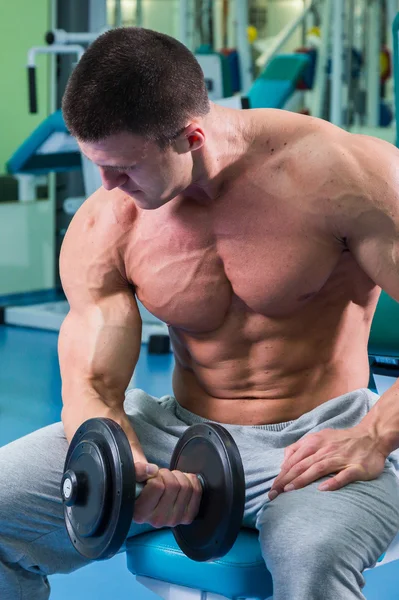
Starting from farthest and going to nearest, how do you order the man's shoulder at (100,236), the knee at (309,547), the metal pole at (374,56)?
the metal pole at (374,56)
the man's shoulder at (100,236)
the knee at (309,547)

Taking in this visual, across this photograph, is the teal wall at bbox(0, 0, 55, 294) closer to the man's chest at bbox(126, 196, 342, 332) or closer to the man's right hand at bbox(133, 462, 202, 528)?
the man's chest at bbox(126, 196, 342, 332)

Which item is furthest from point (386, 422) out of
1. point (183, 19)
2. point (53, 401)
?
point (183, 19)

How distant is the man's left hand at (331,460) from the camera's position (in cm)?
147

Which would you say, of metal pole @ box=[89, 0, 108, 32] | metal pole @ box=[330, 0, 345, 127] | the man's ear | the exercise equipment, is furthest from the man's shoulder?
metal pole @ box=[330, 0, 345, 127]

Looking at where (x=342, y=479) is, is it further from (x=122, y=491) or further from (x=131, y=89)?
(x=131, y=89)

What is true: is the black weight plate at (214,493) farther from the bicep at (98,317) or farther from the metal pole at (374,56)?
the metal pole at (374,56)

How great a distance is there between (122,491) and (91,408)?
1.09 feet

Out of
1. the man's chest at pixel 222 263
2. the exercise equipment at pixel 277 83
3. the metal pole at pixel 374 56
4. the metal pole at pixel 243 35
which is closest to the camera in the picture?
the man's chest at pixel 222 263

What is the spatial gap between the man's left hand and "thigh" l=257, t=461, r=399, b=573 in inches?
0.6

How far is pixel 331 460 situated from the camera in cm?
Result: 148

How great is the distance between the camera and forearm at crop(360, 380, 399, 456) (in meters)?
1.54

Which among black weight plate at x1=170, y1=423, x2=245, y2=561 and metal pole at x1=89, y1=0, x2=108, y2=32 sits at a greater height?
metal pole at x1=89, y1=0, x2=108, y2=32

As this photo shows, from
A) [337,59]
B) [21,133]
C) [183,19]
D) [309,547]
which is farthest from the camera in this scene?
[21,133]

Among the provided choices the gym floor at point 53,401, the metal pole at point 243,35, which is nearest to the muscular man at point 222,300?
the gym floor at point 53,401
